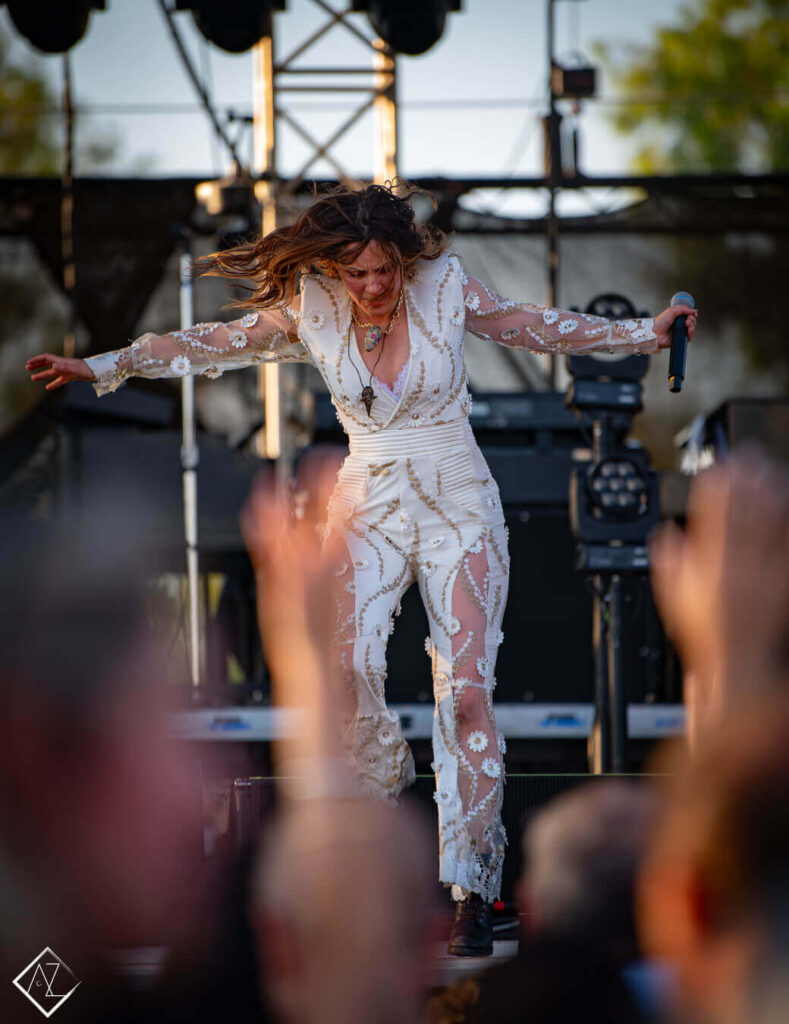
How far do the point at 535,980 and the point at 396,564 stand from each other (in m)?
1.59

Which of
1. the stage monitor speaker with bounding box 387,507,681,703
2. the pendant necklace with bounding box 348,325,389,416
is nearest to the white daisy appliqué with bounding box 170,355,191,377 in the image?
the pendant necklace with bounding box 348,325,389,416

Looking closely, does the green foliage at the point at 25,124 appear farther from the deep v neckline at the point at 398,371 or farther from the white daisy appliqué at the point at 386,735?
the white daisy appliqué at the point at 386,735

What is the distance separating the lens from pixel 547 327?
8.77ft

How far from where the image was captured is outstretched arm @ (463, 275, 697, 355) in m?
2.66

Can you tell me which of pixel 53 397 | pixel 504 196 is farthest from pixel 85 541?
pixel 504 196

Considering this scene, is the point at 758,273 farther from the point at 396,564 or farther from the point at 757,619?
the point at 757,619

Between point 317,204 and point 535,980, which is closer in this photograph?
point 535,980

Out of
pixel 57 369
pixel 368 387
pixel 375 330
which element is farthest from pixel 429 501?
pixel 57 369

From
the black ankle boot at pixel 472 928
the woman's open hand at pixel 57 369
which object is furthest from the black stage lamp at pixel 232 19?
the black ankle boot at pixel 472 928

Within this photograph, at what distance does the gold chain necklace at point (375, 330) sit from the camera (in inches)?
104

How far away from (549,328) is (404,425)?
1.23 feet

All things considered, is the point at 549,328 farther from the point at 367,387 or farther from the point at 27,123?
the point at 27,123

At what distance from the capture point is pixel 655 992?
111 centimetres

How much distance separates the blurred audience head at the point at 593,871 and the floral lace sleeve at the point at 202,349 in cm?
171
